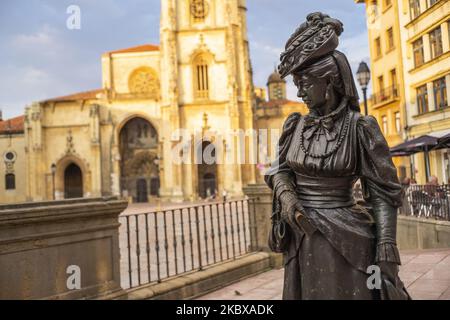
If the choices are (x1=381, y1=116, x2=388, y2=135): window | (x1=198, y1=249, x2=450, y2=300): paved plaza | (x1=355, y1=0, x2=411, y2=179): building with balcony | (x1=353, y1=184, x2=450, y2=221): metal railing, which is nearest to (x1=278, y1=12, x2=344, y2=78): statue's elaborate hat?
(x1=198, y1=249, x2=450, y2=300): paved plaza

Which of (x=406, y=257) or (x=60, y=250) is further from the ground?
(x=60, y=250)

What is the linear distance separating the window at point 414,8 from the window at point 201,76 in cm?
2118

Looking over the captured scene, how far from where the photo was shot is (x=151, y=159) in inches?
1590

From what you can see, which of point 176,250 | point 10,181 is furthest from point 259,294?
point 10,181

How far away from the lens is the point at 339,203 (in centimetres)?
205

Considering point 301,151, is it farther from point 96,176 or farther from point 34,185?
point 34,185

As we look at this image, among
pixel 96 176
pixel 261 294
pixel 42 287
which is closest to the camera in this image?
pixel 42 287

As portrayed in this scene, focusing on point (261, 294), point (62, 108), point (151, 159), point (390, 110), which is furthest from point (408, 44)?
point (62, 108)

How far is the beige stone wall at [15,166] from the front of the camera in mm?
42875

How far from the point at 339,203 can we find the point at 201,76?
124 ft

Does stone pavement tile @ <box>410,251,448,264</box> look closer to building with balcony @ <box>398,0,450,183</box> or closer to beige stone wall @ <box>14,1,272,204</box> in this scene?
building with balcony @ <box>398,0,450,183</box>

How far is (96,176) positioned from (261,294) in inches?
1419

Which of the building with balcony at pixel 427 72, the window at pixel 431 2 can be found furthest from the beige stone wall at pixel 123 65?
the window at pixel 431 2

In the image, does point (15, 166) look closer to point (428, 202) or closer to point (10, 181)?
point (10, 181)
